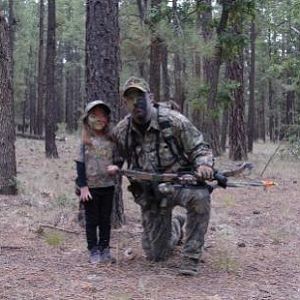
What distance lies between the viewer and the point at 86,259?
5.64 meters

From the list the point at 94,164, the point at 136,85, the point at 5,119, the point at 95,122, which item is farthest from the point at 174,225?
the point at 5,119

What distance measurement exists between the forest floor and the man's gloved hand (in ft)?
3.03

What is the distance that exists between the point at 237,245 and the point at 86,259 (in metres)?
1.89

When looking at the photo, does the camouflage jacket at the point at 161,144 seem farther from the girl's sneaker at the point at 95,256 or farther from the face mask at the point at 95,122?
the girl's sneaker at the point at 95,256

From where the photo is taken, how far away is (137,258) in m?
5.71

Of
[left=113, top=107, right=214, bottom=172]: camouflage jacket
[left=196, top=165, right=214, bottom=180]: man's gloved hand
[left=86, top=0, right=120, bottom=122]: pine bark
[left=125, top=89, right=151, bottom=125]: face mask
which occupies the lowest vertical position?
[left=196, top=165, right=214, bottom=180]: man's gloved hand

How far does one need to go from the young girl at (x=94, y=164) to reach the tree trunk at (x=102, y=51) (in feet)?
4.19

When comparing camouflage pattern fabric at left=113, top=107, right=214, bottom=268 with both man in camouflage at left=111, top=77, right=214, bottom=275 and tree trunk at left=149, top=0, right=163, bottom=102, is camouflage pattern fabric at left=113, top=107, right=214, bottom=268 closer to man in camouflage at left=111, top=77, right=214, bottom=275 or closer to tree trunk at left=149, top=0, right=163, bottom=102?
man in camouflage at left=111, top=77, right=214, bottom=275

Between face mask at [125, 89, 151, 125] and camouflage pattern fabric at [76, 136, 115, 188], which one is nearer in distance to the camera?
→ face mask at [125, 89, 151, 125]

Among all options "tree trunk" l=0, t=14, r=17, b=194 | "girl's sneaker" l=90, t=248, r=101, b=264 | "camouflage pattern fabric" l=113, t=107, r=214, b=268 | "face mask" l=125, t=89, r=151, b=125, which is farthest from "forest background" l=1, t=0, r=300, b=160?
"girl's sneaker" l=90, t=248, r=101, b=264

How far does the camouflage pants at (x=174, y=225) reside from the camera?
5.10m

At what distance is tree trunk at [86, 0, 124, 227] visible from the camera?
6.61 m

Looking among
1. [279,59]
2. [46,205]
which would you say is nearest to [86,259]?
[46,205]

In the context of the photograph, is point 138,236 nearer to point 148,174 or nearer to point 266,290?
point 148,174
